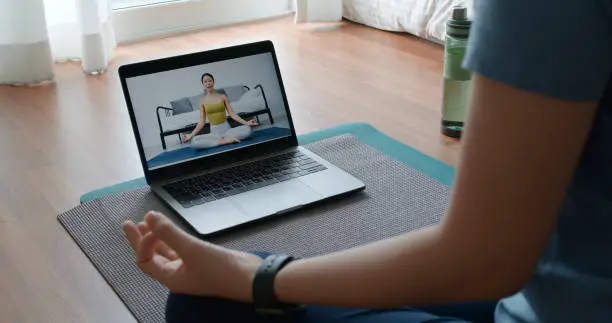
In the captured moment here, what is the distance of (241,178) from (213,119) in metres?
0.13

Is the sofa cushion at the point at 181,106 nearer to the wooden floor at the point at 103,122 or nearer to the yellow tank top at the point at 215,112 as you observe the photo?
Answer: the yellow tank top at the point at 215,112

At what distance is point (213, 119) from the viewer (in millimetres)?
1625

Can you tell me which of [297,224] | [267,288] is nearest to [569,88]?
[267,288]

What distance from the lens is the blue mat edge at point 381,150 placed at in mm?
1690

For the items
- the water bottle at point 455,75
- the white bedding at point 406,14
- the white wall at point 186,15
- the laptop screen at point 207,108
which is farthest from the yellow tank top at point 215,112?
the white wall at point 186,15

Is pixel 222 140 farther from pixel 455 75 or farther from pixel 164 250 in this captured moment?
pixel 164 250

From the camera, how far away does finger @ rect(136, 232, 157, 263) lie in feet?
2.94

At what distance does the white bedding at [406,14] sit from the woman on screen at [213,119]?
115 cm

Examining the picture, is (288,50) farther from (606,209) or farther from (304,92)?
(606,209)

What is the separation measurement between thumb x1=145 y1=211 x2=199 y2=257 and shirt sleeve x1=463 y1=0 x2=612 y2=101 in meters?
0.37

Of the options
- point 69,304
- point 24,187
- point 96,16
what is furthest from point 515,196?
point 96,16

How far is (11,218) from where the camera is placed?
5.25 ft

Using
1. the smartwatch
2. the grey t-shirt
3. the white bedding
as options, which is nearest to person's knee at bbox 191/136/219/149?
the smartwatch

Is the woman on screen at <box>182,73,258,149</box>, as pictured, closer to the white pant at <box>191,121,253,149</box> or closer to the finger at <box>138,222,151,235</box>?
the white pant at <box>191,121,253,149</box>
